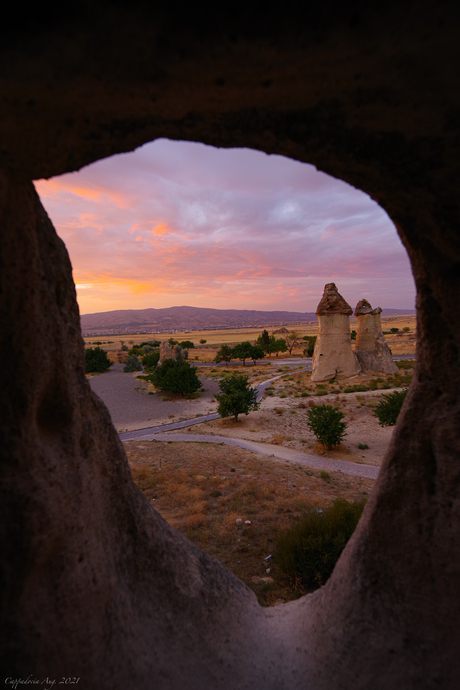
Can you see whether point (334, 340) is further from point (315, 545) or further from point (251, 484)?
point (315, 545)

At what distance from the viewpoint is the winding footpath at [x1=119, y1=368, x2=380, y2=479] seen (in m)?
10.9

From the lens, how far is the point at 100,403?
2600mm

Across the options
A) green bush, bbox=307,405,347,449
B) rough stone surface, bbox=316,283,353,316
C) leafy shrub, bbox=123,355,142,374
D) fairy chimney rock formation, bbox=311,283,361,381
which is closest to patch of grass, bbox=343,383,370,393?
fairy chimney rock formation, bbox=311,283,361,381

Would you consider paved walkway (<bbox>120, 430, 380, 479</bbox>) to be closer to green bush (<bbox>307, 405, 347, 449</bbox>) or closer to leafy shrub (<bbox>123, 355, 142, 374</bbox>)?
green bush (<bbox>307, 405, 347, 449</bbox>)

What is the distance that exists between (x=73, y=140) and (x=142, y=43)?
705 millimetres

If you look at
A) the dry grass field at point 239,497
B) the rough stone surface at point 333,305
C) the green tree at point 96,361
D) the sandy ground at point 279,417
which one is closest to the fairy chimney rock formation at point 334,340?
the rough stone surface at point 333,305

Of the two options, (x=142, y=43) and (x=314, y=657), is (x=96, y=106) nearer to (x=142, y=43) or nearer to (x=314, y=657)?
(x=142, y=43)

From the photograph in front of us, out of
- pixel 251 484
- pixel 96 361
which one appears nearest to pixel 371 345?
pixel 251 484

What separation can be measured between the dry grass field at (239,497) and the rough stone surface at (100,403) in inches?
109

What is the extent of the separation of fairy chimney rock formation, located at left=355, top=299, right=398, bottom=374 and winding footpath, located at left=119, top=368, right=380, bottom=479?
44.7ft

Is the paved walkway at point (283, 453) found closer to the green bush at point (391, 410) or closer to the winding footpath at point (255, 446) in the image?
the winding footpath at point (255, 446)

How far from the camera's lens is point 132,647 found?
2189 millimetres

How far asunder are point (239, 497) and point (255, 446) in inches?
219

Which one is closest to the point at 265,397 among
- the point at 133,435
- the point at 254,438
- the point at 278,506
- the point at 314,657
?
the point at 254,438
